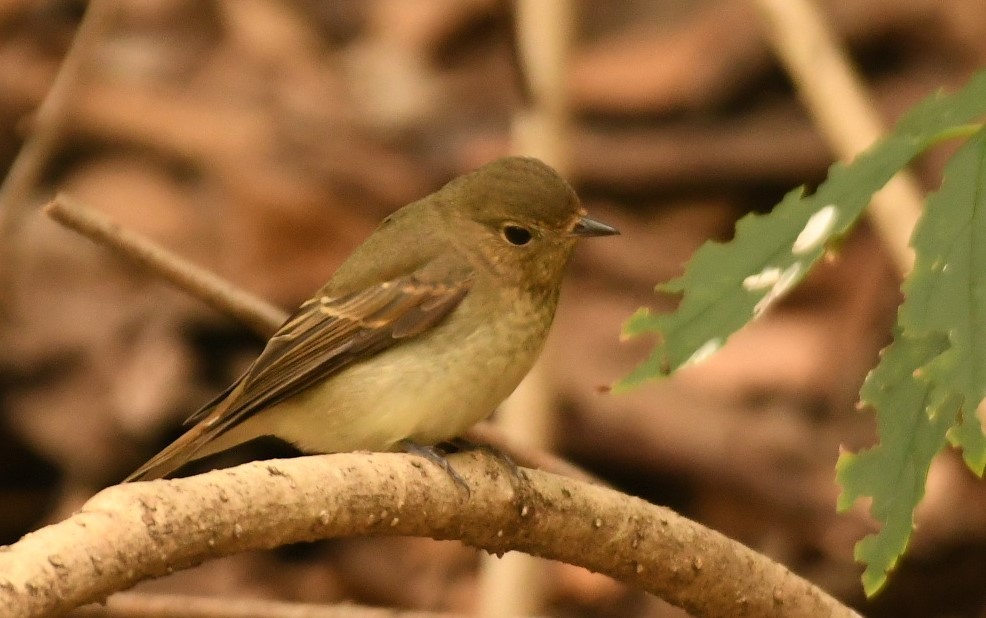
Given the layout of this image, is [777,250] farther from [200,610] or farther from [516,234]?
[516,234]

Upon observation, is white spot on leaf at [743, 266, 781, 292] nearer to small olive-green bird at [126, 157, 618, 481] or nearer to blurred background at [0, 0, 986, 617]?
small olive-green bird at [126, 157, 618, 481]

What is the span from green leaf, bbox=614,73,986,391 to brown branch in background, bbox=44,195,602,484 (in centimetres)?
90

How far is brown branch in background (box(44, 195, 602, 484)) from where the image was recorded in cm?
302

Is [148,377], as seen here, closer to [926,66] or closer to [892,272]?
[892,272]

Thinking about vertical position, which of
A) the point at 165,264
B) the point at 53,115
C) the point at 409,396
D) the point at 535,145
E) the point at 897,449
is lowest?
the point at 897,449

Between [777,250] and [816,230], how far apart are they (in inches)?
3.2

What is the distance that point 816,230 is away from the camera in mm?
1936

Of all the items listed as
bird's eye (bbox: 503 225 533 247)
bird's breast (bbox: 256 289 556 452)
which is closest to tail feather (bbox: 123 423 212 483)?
bird's breast (bbox: 256 289 556 452)

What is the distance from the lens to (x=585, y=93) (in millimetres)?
7156

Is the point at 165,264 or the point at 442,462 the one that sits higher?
the point at 165,264

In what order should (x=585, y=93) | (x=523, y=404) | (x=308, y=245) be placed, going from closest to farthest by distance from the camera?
1. (x=523, y=404)
2. (x=308, y=245)
3. (x=585, y=93)

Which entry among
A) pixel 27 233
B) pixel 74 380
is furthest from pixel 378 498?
pixel 27 233

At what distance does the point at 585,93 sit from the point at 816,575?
2.89 m

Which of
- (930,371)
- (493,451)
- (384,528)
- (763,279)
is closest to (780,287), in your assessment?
(763,279)
